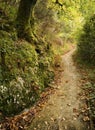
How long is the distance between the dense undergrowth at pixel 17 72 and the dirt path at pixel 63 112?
763 millimetres

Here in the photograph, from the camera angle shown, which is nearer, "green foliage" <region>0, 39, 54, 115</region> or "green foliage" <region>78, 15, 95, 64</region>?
"green foliage" <region>0, 39, 54, 115</region>

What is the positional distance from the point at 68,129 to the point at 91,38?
9.85 meters

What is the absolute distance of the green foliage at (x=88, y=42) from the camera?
15406 millimetres

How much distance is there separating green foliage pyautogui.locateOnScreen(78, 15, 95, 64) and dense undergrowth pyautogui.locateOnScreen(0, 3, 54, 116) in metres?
5.21

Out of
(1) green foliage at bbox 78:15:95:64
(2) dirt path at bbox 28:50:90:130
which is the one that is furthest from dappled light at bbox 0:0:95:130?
(1) green foliage at bbox 78:15:95:64

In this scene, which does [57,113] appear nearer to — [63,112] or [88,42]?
[63,112]

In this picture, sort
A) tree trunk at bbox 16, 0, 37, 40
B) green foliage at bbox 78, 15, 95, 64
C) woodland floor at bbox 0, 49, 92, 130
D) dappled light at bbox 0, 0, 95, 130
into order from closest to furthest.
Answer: woodland floor at bbox 0, 49, 92, 130 < dappled light at bbox 0, 0, 95, 130 < tree trunk at bbox 16, 0, 37, 40 < green foliage at bbox 78, 15, 95, 64

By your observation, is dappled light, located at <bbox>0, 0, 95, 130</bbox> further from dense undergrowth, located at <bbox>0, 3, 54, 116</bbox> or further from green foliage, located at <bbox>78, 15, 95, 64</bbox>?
green foliage, located at <bbox>78, 15, 95, 64</bbox>

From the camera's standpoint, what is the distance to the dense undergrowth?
24.8 feet

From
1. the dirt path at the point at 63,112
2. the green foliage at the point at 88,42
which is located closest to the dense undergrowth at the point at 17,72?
the dirt path at the point at 63,112

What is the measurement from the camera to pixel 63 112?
8.24m

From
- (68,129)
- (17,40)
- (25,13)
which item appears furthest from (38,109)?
(25,13)

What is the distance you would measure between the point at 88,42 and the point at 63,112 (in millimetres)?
8997

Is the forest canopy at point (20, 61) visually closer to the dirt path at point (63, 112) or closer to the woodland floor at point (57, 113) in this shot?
the woodland floor at point (57, 113)
